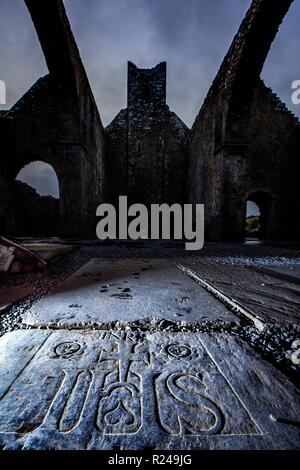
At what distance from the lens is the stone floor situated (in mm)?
498

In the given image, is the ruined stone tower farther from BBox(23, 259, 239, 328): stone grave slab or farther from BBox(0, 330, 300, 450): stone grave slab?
BBox(0, 330, 300, 450): stone grave slab

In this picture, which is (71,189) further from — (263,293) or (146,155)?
(263,293)

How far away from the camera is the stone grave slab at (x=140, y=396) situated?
487 millimetres

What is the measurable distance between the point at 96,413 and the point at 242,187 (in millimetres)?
7067

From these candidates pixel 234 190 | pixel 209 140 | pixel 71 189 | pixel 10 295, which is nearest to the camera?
pixel 10 295

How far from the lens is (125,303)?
1271 millimetres

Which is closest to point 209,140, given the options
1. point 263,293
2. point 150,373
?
point 263,293

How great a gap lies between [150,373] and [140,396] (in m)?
0.09

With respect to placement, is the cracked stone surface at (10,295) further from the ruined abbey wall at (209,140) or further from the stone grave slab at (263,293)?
the ruined abbey wall at (209,140)

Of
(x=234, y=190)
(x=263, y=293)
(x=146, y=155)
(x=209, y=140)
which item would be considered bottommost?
(x=263, y=293)

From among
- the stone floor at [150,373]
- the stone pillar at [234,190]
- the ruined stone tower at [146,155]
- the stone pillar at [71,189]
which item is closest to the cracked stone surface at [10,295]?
the stone floor at [150,373]

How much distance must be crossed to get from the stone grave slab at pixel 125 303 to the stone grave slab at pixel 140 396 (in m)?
0.18

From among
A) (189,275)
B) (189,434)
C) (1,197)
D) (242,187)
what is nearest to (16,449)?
(189,434)

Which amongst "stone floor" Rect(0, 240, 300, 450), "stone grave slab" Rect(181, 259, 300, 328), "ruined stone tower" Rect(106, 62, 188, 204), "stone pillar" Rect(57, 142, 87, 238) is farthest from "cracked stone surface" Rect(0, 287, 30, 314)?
"ruined stone tower" Rect(106, 62, 188, 204)
